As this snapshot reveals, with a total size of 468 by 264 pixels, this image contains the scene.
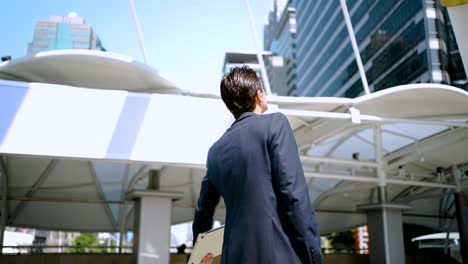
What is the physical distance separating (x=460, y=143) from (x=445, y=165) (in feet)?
13.5

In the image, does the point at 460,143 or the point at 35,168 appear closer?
the point at 460,143

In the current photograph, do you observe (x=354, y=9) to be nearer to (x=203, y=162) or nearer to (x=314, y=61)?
(x=314, y=61)

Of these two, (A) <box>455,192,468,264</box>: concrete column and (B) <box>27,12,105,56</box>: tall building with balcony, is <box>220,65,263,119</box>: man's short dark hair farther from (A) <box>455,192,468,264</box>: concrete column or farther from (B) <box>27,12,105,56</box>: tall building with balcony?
(A) <box>455,192,468,264</box>: concrete column

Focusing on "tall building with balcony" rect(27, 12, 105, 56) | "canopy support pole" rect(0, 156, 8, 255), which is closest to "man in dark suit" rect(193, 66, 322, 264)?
"tall building with balcony" rect(27, 12, 105, 56)

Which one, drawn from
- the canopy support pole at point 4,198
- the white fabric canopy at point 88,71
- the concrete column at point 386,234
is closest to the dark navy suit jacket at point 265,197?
the white fabric canopy at point 88,71

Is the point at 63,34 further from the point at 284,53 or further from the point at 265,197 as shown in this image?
the point at 284,53

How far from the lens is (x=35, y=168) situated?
1852 cm

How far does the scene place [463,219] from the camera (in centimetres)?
1681

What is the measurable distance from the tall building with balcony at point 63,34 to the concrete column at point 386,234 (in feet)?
45.5

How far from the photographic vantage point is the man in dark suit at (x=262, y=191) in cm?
173

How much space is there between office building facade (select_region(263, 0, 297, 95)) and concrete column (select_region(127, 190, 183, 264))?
106930 mm

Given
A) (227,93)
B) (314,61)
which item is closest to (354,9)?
(314,61)

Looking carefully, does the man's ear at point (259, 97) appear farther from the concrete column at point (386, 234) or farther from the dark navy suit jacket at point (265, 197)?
the concrete column at point (386, 234)

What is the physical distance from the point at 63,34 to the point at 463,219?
14863 mm
